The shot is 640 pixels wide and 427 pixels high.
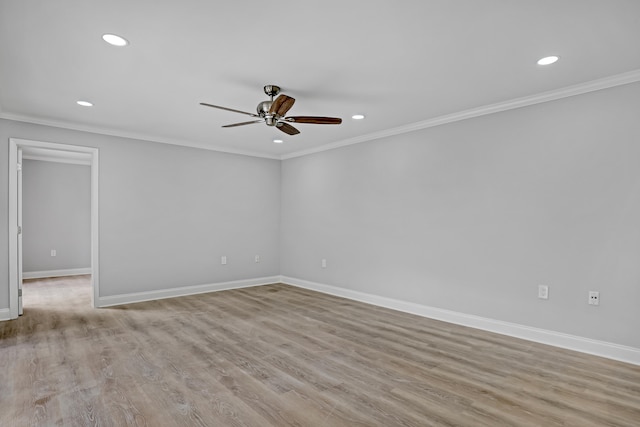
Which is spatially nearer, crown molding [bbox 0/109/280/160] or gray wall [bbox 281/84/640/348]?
gray wall [bbox 281/84/640/348]

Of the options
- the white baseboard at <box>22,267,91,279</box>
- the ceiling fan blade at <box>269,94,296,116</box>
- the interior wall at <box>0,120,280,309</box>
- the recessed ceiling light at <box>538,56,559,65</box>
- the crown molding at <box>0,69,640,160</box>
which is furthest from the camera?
the white baseboard at <box>22,267,91,279</box>

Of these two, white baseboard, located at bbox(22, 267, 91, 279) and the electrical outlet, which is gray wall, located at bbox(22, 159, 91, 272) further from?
the electrical outlet

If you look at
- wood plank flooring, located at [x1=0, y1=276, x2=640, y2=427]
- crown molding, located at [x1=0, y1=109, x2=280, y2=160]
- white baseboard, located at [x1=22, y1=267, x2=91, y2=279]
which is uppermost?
crown molding, located at [x1=0, y1=109, x2=280, y2=160]

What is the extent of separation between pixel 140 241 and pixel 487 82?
4726 millimetres

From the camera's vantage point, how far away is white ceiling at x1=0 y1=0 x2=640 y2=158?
2.04 m

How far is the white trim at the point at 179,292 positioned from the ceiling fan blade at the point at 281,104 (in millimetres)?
3467

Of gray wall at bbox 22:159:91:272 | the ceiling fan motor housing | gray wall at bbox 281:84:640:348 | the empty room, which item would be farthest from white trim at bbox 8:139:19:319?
gray wall at bbox 281:84:640:348

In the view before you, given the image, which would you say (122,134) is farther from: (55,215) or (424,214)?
(424,214)

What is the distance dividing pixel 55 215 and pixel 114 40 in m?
6.20

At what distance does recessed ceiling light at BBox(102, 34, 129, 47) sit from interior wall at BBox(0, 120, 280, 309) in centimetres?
271

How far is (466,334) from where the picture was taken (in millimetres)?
3566

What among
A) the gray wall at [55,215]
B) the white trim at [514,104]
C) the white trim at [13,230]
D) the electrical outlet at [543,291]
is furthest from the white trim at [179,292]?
the electrical outlet at [543,291]

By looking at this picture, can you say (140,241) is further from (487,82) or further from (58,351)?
(487,82)

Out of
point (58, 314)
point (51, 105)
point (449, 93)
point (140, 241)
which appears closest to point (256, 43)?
point (449, 93)
